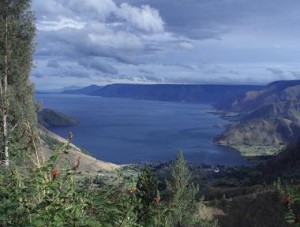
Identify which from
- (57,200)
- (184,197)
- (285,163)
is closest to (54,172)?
(57,200)

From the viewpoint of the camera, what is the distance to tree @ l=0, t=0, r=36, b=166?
25.1 m

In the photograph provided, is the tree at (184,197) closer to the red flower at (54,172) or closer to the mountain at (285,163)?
the red flower at (54,172)

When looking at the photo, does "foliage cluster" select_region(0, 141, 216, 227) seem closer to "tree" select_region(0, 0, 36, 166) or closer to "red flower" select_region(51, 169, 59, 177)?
"red flower" select_region(51, 169, 59, 177)

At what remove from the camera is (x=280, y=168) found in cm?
17788

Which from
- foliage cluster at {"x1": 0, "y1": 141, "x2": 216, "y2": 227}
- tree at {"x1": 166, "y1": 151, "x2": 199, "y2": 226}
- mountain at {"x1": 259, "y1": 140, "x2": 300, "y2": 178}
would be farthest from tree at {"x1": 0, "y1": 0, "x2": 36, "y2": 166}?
mountain at {"x1": 259, "y1": 140, "x2": 300, "y2": 178}

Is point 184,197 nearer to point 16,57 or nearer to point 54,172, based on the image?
point 16,57

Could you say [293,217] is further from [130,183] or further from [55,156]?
[55,156]

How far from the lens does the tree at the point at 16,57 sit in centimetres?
2514

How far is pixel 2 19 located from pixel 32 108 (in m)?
6.23

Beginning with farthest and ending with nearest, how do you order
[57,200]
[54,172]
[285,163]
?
[285,163] → [54,172] → [57,200]

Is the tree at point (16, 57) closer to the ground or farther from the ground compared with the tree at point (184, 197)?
farther from the ground

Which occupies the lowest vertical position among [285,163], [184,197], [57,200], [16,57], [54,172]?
[285,163]

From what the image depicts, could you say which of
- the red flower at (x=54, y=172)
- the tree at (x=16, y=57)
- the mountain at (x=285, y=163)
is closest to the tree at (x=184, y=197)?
the tree at (x=16, y=57)

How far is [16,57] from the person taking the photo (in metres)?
26.5
